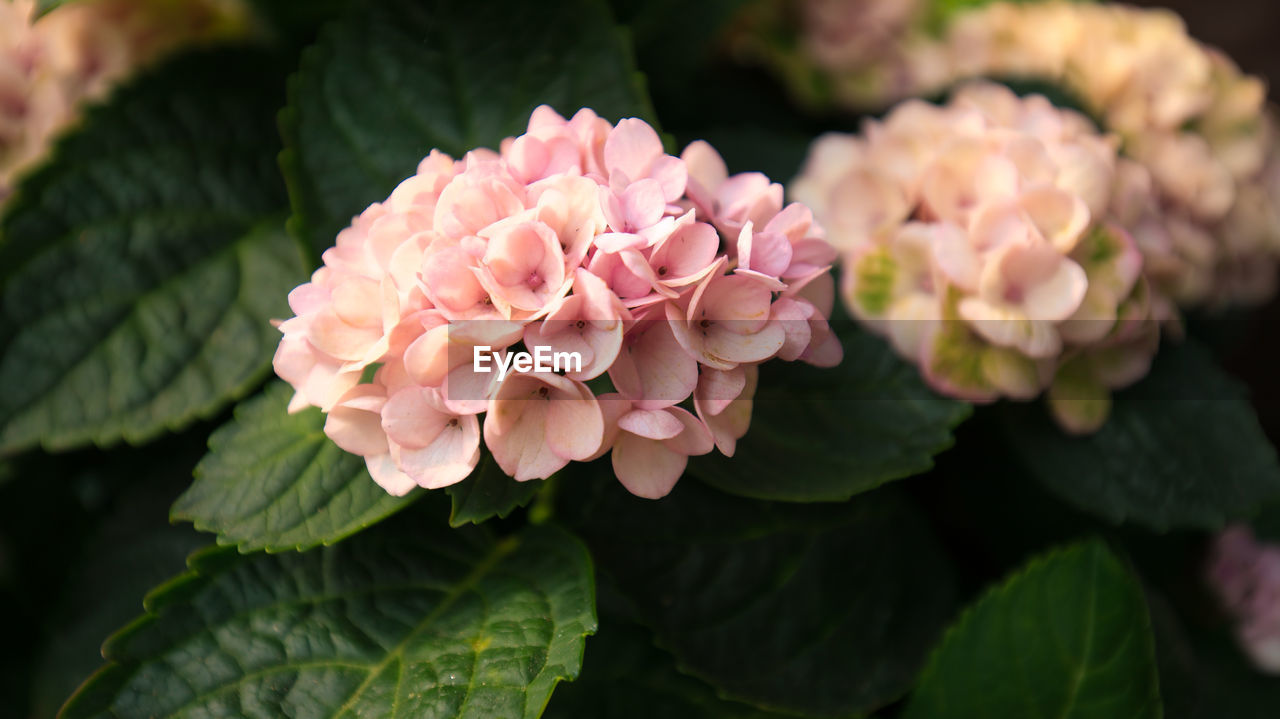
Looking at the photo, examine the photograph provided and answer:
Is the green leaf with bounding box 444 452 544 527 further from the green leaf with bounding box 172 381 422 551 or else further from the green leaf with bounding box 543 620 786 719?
the green leaf with bounding box 543 620 786 719

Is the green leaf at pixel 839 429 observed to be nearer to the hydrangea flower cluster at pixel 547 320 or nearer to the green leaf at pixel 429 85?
the hydrangea flower cluster at pixel 547 320

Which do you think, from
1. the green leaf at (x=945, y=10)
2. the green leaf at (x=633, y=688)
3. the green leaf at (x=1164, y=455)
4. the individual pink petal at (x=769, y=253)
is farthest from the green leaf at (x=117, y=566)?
the green leaf at (x=945, y=10)

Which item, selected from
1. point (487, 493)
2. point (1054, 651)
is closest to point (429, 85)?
point (487, 493)

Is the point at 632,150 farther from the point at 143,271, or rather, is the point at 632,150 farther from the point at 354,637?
the point at 143,271

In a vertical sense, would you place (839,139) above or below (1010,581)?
above

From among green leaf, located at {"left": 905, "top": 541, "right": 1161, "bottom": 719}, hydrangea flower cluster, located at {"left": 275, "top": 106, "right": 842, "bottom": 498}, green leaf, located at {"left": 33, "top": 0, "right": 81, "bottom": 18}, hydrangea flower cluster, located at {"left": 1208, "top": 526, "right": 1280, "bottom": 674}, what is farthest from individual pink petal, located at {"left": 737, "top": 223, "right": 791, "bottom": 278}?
hydrangea flower cluster, located at {"left": 1208, "top": 526, "right": 1280, "bottom": 674}

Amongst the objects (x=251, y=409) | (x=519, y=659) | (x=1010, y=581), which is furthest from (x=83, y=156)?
(x=1010, y=581)

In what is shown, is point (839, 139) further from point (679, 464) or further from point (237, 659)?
point (237, 659)
